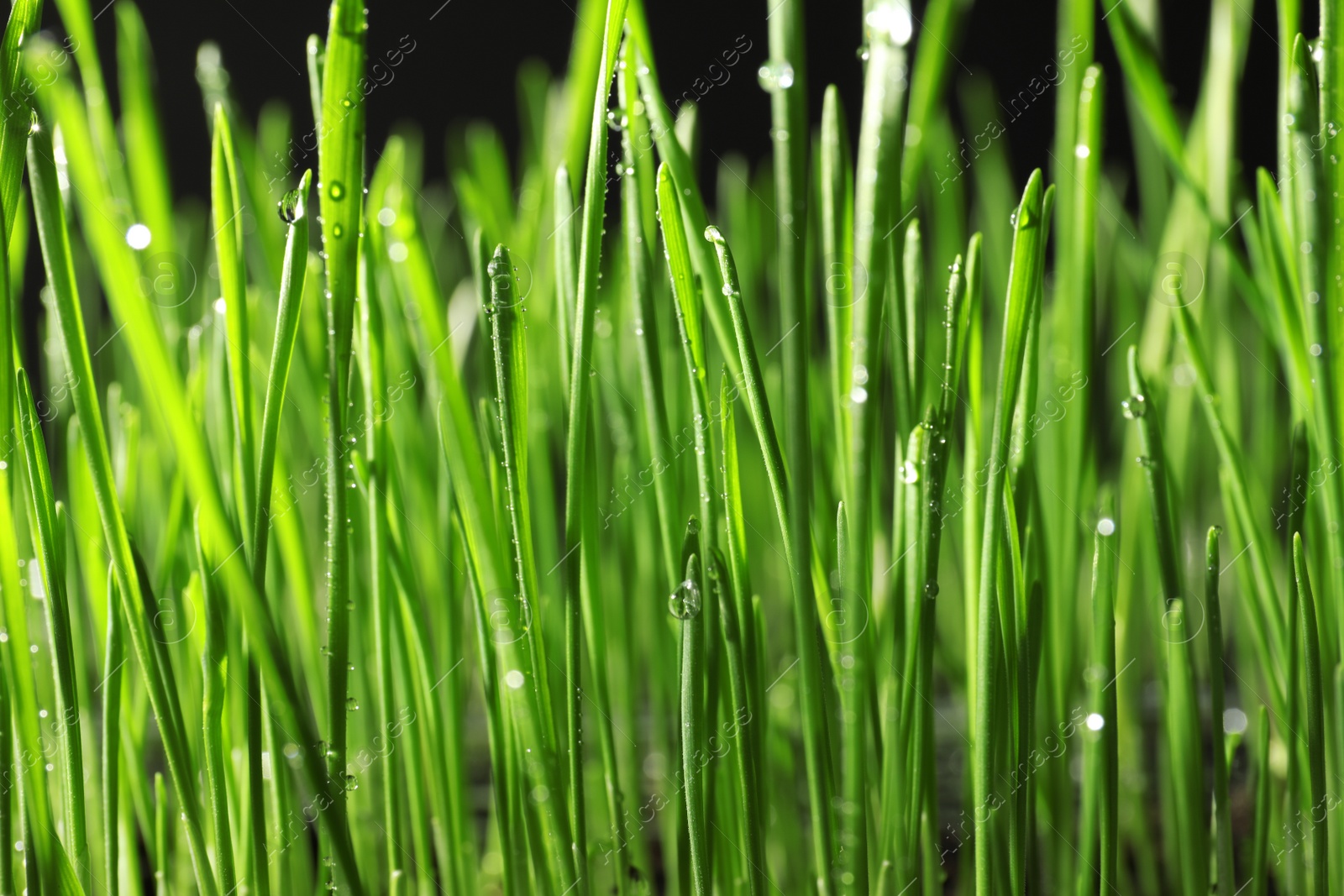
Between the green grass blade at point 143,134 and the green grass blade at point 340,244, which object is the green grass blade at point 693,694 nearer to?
the green grass blade at point 340,244

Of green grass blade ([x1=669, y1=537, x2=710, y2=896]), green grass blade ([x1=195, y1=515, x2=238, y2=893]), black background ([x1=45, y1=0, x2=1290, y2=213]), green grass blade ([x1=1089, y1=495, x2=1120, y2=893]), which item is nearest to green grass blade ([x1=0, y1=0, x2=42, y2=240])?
green grass blade ([x1=195, y1=515, x2=238, y2=893])

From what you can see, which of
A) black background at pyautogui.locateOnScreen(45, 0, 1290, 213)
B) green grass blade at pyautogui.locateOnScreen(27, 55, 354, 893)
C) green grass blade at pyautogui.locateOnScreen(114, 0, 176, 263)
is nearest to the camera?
green grass blade at pyautogui.locateOnScreen(27, 55, 354, 893)

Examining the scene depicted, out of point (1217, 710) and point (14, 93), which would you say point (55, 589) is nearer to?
point (14, 93)

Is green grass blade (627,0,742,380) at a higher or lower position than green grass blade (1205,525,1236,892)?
higher

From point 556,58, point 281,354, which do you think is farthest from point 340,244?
point 556,58

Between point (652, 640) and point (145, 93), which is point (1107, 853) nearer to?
point (652, 640)

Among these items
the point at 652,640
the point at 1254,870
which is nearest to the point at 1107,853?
the point at 1254,870

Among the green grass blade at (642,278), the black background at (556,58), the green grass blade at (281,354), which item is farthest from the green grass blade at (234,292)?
the black background at (556,58)

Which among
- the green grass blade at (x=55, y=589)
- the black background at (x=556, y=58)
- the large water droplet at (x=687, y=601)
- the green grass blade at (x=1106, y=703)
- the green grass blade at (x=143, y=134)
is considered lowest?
the green grass blade at (x=1106, y=703)

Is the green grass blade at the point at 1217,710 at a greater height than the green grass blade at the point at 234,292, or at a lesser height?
lesser

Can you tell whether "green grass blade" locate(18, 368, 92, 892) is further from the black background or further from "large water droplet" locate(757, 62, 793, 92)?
the black background
